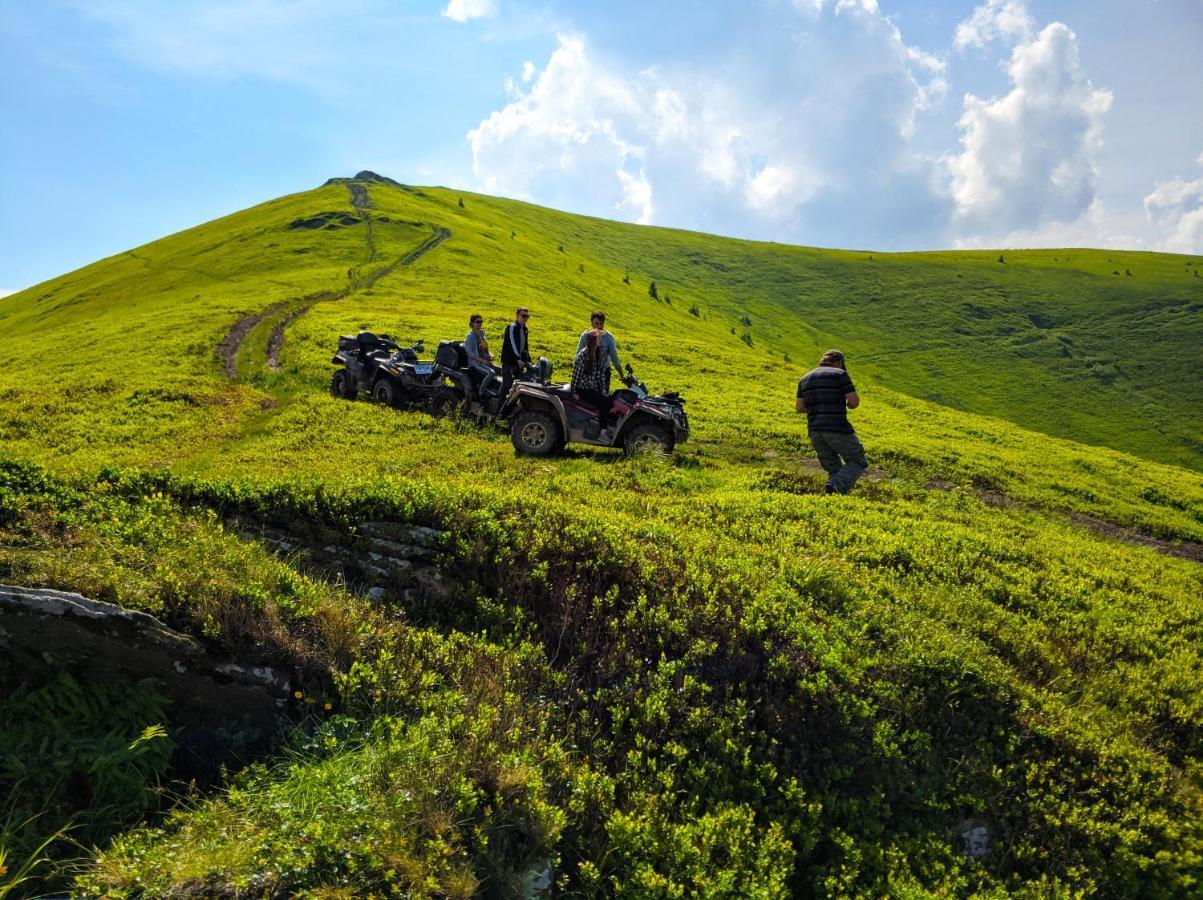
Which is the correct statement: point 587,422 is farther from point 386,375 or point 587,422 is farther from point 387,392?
point 386,375

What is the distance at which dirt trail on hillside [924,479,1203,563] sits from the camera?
1407 centimetres

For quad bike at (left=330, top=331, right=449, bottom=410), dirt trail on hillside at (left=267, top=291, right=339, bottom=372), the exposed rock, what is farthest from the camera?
dirt trail on hillside at (left=267, top=291, right=339, bottom=372)

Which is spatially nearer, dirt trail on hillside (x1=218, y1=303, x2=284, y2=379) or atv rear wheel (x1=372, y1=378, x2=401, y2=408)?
atv rear wheel (x1=372, y1=378, x2=401, y2=408)

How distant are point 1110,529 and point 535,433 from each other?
13632 mm

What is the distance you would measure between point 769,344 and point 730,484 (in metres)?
69.8

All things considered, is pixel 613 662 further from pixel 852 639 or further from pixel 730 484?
pixel 730 484

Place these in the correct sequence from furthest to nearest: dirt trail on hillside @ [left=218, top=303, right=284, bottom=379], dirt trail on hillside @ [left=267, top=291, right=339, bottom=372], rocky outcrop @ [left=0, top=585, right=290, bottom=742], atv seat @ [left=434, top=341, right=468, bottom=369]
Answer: dirt trail on hillside @ [left=267, top=291, right=339, bottom=372] < dirt trail on hillside @ [left=218, top=303, right=284, bottom=379] < atv seat @ [left=434, top=341, right=468, bottom=369] < rocky outcrop @ [left=0, top=585, right=290, bottom=742]

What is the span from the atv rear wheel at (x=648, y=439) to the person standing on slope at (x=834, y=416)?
321cm

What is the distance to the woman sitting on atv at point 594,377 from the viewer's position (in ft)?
45.9

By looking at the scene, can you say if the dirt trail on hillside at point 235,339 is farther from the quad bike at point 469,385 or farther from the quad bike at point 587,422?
the quad bike at point 587,422

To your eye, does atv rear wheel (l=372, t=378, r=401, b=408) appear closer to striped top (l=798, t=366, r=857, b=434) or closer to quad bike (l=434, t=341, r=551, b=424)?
quad bike (l=434, t=341, r=551, b=424)

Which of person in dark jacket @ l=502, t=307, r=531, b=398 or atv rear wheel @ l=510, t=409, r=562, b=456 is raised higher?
person in dark jacket @ l=502, t=307, r=531, b=398

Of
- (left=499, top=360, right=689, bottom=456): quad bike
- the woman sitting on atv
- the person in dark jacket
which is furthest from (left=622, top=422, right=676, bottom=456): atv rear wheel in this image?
the person in dark jacket

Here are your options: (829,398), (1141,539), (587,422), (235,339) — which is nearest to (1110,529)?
(1141,539)
